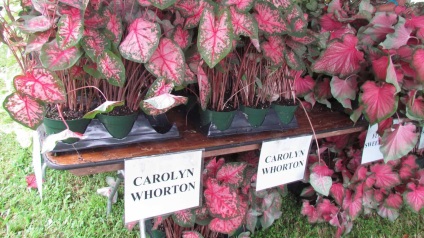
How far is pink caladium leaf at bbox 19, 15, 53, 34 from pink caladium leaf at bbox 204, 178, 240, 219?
1.94 feet

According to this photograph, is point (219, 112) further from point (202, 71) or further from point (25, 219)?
point (25, 219)

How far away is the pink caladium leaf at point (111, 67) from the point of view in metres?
0.65

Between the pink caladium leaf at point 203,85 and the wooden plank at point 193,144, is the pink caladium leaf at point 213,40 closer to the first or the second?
the pink caladium leaf at point 203,85

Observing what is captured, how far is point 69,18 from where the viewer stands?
61 cm

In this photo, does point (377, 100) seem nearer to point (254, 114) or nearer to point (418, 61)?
point (418, 61)

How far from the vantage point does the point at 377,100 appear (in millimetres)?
950

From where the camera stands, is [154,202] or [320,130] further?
[320,130]

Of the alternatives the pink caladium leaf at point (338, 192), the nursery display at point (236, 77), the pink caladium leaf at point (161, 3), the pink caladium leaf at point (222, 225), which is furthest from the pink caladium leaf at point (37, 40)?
the pink caladium leaf at point (338, 192)


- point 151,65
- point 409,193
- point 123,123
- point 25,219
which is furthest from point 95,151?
point 409,193

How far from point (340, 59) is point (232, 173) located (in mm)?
481

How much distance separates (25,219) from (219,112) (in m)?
1.05

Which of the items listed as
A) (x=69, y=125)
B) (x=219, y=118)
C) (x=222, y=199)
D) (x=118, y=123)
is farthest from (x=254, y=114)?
(x=69, y=125)

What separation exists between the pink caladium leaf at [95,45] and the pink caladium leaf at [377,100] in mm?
728

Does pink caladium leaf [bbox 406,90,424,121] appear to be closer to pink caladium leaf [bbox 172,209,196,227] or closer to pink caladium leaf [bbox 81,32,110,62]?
pink caladium leaf [bbox 172,209,196,227]
